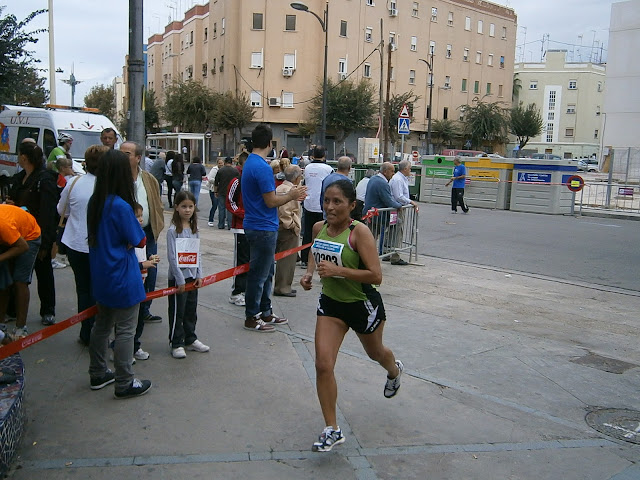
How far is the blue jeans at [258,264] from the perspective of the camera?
20.0 feet

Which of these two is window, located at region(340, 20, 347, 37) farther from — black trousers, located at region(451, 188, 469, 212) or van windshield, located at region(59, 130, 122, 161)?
van windshield, located at region(59, 130, 122, 161)

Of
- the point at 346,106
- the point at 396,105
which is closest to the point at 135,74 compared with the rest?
the point at 346,106

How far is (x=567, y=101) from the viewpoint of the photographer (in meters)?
90.4

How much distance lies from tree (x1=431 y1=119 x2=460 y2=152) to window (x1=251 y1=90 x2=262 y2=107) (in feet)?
58.1

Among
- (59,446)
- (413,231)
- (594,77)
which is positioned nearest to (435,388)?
(59,446)

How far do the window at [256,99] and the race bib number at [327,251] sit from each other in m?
48.9

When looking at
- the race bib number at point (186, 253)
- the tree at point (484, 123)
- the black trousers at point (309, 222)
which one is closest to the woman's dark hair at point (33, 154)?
the race bib number at point (186, 253)

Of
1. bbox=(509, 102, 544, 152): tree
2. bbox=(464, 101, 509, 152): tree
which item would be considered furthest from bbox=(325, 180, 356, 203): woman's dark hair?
bbox=(509, 102, 544, 152): tree

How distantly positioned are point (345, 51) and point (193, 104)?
13.8 m

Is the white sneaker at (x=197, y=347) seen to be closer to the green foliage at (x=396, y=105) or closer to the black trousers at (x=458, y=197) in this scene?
the black trousers at (x=458, y=197)

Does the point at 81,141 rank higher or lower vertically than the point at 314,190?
higher

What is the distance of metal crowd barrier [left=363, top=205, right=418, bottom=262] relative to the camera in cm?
1035

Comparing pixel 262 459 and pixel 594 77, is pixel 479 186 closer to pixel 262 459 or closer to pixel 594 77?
pixel 262 459

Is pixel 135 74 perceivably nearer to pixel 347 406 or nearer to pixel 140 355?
pixel 140 355
